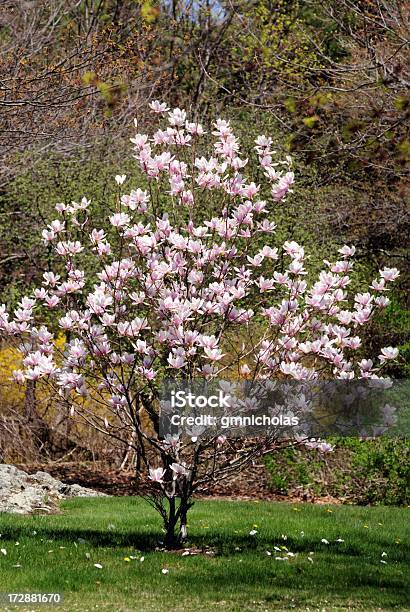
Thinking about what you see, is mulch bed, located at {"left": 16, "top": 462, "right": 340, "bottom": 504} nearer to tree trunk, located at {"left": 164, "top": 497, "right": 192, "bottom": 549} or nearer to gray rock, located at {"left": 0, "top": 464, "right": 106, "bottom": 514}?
gray rock, located at {"left": 0, "top": 464, "right": 106, "bottom": 514}

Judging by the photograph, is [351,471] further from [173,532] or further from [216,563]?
[216,563]

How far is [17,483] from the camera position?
10.1 metres

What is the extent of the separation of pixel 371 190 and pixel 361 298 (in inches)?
404

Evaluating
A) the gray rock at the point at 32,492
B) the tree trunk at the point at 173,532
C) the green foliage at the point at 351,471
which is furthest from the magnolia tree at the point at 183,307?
the green foliage at the point at 351,471

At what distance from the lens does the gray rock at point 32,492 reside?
9.36 meters

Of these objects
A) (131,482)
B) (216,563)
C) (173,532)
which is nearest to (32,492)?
(131,482)

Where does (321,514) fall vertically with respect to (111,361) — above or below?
below

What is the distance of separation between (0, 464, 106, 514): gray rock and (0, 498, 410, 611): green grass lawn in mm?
596

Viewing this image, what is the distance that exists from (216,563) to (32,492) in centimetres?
404

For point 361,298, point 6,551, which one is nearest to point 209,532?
point 6,551

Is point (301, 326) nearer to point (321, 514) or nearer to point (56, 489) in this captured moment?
point (321, 514)

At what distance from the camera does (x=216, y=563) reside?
6336 mm

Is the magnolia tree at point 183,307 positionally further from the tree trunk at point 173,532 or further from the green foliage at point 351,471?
the green foliage at point 351,471

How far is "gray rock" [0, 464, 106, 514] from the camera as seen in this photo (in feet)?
30.7
